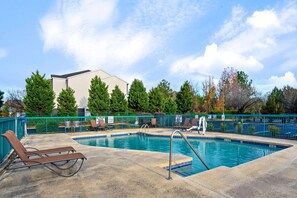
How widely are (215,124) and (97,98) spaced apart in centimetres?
1214

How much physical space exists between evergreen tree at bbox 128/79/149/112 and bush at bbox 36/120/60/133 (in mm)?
10968

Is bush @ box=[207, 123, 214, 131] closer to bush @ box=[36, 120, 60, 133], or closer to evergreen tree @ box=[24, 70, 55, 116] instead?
bush @ box=[36, 120, 60, 133]

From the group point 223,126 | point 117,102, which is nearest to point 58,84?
point 117,102

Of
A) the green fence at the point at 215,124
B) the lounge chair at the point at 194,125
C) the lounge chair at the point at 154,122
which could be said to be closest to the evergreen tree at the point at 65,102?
the green fence at the point at 215,124

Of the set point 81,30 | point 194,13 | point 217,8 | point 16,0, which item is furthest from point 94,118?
point 217,8

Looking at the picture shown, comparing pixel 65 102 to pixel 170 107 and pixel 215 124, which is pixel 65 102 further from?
pixel 215 124

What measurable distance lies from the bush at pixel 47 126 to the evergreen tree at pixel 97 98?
285 inches

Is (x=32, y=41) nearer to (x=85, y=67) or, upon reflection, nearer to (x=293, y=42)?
(x=293, y=42)

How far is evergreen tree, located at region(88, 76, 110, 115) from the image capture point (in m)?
20.3

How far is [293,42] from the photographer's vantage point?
35.3ft

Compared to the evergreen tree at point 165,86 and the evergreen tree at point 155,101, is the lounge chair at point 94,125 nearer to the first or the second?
the evergreen tree at point 155,101

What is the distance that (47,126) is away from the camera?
495 inches

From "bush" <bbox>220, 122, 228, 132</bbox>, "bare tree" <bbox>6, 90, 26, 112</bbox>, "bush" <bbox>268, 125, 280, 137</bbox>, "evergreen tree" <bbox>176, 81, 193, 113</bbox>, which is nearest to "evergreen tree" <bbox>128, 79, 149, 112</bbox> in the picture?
"evergreen tree" <bbox>176, 81, 193, 113</bbox>

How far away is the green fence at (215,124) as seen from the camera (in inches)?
388
